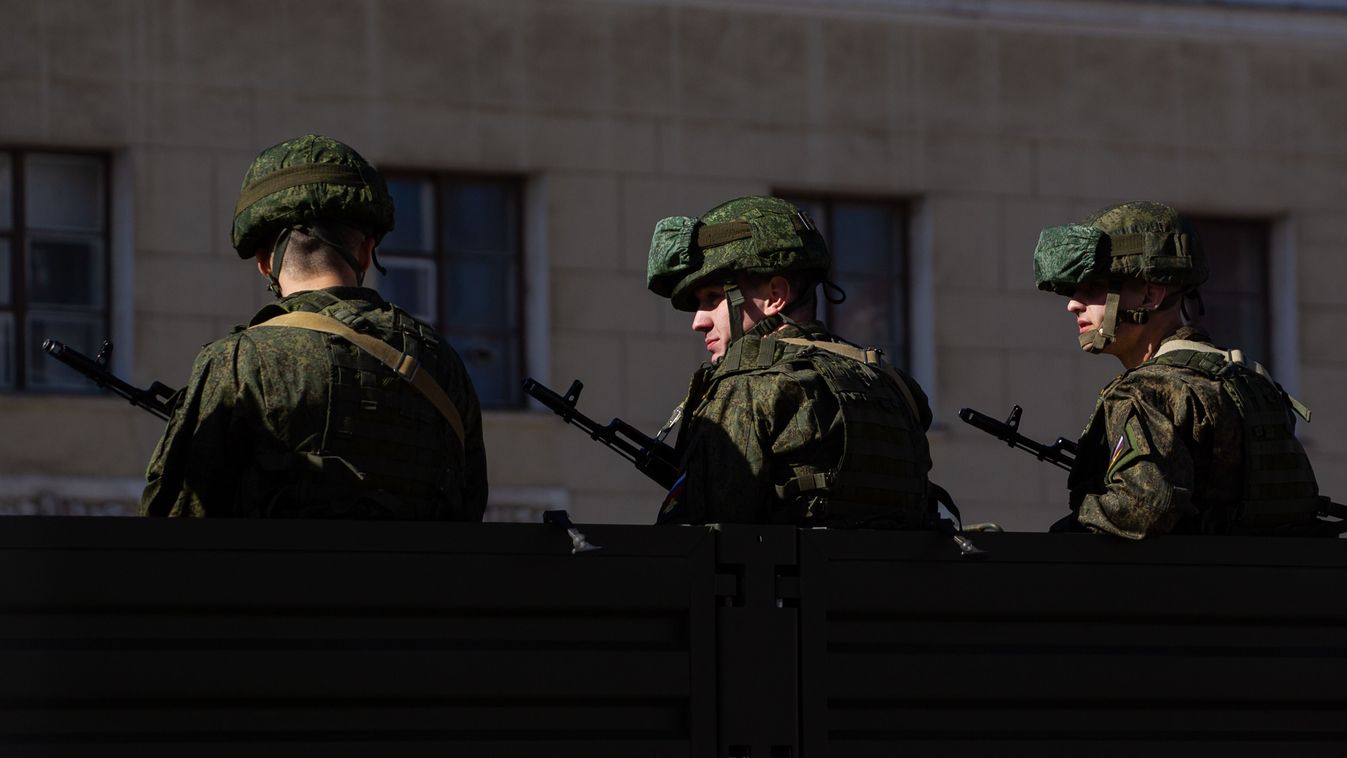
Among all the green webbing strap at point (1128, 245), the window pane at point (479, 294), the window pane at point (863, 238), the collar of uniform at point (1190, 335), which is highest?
the window pane at point (863, 238)

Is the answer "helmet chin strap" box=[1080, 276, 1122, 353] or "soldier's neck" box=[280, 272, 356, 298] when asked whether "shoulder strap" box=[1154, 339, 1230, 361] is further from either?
"soldier's neck" box=[280, 272, 356, 298]

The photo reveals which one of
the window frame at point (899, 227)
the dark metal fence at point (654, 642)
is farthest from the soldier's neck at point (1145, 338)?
the window frame at point (899, 227)

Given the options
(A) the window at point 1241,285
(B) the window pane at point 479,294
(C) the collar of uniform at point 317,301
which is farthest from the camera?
(A) the window at point 1241,285

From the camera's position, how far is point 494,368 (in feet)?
51.1

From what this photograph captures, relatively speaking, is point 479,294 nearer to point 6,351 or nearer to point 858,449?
point 6,351

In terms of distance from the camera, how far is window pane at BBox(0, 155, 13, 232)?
14.5 meters

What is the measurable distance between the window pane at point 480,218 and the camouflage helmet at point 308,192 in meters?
9.80

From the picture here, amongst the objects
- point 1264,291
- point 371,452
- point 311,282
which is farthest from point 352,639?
point 1264,291

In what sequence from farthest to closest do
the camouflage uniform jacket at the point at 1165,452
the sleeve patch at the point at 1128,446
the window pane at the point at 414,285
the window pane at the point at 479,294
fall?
the window pane at the point at 479,294
the window pane at the point at 414,285
the sleeve patch at the point at 1128,446
the camouflage uniform jacket at the point at 1165,452

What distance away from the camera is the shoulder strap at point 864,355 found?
6.03 m

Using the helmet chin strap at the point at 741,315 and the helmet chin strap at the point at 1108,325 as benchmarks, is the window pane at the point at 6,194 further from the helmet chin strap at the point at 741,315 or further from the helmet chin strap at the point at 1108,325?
the helmet chin strap at the point at 1108,325

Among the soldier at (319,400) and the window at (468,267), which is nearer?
the soldier at (319,400)

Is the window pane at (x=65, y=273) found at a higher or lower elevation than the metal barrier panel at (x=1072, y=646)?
higher

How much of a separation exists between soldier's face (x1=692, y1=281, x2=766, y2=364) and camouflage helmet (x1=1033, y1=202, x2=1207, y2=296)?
2.44 ft
